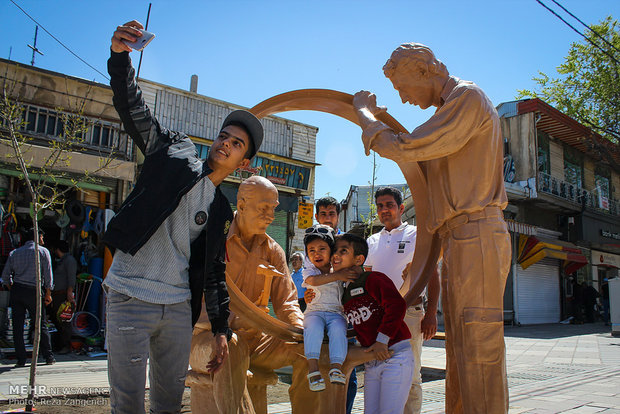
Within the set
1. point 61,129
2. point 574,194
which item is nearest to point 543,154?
point 574,194

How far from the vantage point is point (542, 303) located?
19297 millimetres

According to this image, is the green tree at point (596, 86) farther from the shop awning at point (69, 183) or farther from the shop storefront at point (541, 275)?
the shop awning at point (69, 183)

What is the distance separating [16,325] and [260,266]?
5486 millimetres

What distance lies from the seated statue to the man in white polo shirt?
83cm

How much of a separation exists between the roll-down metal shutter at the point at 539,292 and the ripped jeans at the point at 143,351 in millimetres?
18496

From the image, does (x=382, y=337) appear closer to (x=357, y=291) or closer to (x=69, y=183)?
(x=357, y=291)

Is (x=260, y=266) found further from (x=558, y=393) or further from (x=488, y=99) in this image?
(x=558, y=393)

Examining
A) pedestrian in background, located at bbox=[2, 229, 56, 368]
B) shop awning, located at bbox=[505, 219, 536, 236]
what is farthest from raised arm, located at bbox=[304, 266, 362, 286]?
shop awning, located at bbox=[505, 219, 536, 236]

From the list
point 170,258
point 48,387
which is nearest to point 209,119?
point 48,387

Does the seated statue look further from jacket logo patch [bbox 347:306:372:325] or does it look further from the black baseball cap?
the black baseball cap

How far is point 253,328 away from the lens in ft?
9.42

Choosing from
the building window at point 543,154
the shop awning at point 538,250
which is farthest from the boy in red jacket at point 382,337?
the building window at point 543,154

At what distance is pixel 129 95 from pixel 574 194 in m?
23.9

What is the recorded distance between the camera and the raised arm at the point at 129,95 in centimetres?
183
